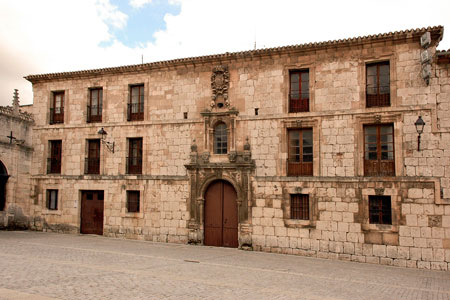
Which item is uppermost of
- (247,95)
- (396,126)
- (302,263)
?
(247,95)

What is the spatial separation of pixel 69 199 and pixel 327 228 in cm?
1167

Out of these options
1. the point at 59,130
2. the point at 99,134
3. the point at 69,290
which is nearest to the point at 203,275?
the point at 69,290

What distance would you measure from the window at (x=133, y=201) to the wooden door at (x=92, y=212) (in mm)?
1407

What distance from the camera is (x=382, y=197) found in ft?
45.0

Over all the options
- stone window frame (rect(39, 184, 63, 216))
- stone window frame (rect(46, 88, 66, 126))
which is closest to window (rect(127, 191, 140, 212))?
stone window frame (rect(39, 184, 63, 216))

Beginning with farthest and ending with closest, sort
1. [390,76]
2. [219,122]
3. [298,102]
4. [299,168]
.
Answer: [219,122]
[298,102]
[299,168]
[390,76]

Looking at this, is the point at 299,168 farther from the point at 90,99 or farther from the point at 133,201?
the point at 90,99

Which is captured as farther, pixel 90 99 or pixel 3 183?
pixel 90 99

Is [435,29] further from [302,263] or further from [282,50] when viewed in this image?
[302,263]

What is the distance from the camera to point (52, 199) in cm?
1905

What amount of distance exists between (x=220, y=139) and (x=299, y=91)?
366cm

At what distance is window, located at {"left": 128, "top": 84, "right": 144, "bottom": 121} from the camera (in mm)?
17795

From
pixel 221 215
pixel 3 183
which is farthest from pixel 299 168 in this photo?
pixel 3 183

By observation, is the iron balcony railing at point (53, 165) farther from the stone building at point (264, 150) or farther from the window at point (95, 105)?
the window at point (95, 105)
